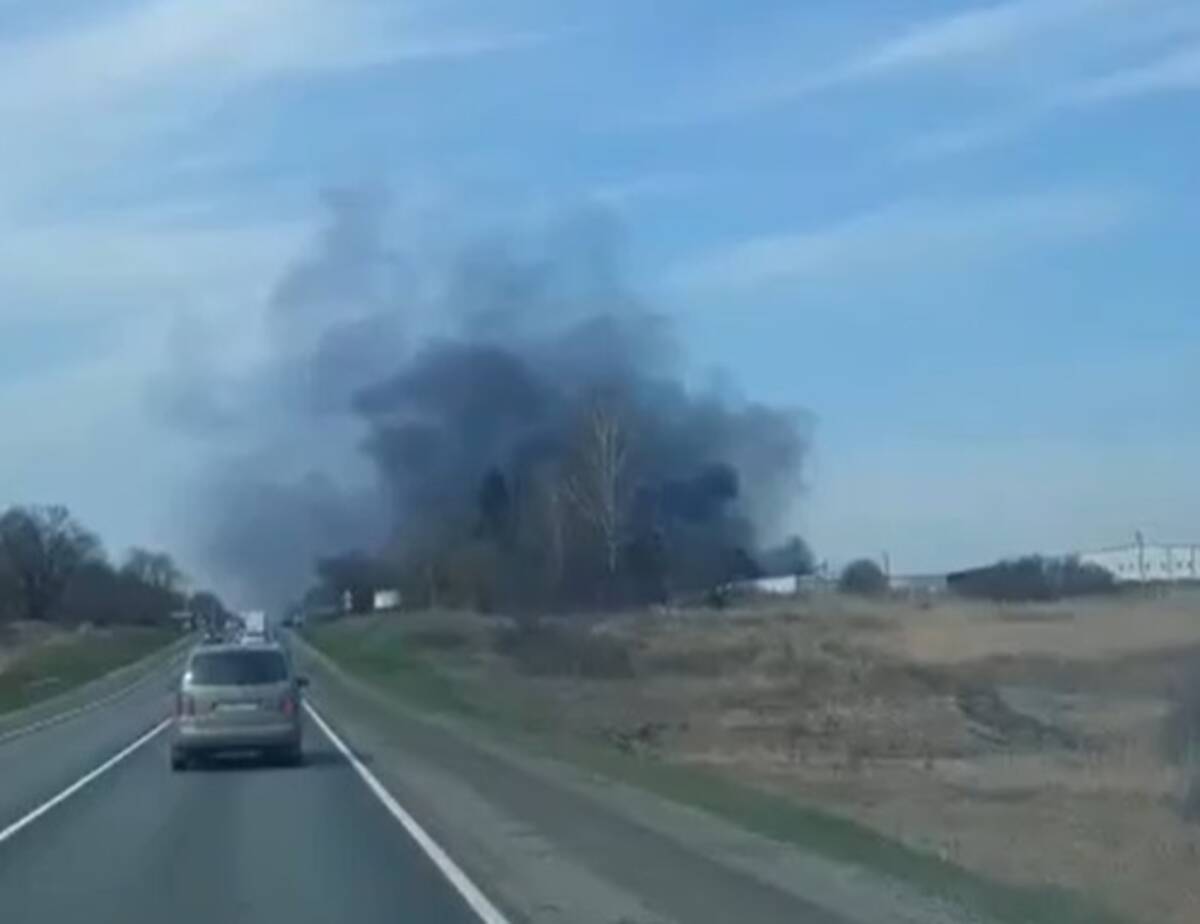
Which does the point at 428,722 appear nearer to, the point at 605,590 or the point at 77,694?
the point at 77,694

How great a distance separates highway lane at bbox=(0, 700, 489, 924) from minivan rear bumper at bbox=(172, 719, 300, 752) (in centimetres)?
42

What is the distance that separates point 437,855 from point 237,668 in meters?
19.8

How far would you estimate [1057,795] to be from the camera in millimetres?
43531

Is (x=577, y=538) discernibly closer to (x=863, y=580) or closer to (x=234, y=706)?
(x=863, y=580)

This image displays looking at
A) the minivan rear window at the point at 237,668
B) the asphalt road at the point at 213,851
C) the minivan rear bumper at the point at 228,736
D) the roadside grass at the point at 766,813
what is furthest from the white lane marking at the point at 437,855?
the roadside grass at the point at 766,813

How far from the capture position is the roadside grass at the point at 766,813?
70.6 feet

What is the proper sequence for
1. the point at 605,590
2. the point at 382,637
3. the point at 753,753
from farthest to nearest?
1. the point at 605,590
2. the point at 382,637
3. the point at 753,753

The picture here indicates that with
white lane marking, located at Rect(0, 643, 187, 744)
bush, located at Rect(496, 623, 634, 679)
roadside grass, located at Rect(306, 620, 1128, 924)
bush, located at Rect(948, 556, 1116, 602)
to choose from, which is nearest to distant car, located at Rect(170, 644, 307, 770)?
roadside grass, located at Rect(306, 620, 1128, 924)

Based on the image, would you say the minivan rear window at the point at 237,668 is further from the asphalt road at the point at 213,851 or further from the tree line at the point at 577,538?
the tree line at the point at 577,538

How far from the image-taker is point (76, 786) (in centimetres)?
4381

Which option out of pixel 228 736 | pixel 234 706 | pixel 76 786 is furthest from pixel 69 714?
pixel 76 786

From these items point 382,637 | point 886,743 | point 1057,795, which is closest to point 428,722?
point 886,743

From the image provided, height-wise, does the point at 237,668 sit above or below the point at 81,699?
below

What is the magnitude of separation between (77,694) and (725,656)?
21.8 meters
